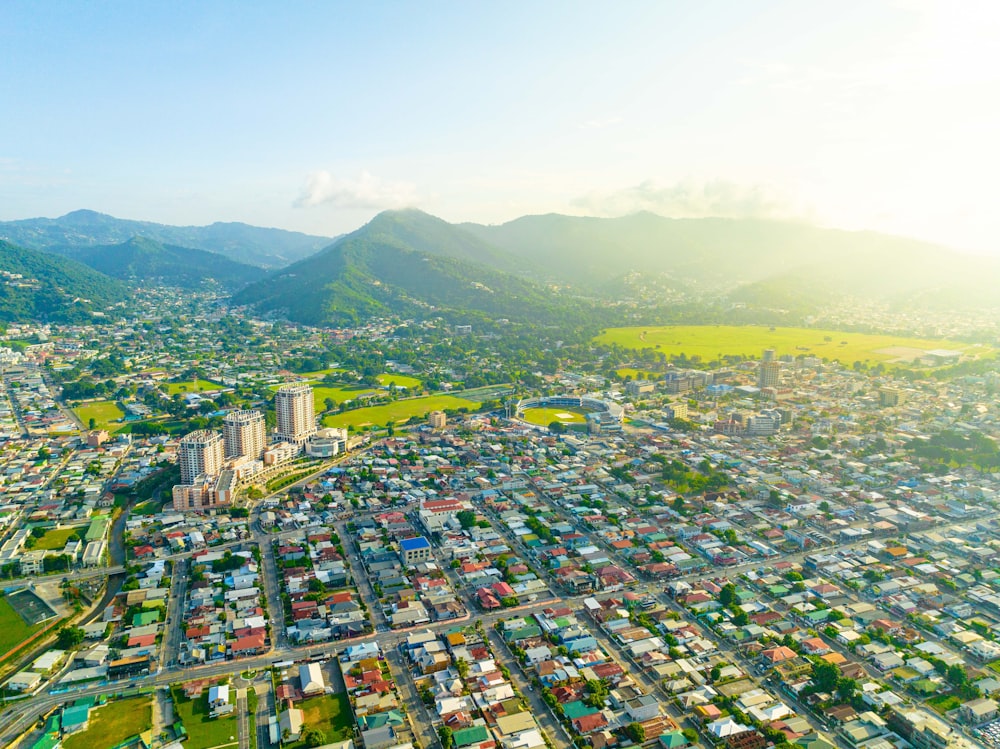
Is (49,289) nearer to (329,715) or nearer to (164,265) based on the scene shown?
(164,265)

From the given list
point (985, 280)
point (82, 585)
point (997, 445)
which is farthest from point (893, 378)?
point (985, 280)

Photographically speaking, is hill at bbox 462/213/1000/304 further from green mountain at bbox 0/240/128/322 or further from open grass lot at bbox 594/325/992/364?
green mountain at bbox 0/240/128/322

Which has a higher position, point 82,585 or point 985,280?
point 985,280

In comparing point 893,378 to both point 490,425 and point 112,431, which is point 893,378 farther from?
point 112,431

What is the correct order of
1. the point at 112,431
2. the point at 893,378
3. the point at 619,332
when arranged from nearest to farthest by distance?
the point at 112,431
the point at 893,378
the point at 619,332

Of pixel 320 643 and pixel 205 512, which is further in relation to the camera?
pixel 205 512

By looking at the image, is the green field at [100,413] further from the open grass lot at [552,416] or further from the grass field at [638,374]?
the grass field at [638,374]

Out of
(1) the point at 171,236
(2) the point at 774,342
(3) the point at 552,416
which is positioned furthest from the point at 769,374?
(1) the point at 171,236

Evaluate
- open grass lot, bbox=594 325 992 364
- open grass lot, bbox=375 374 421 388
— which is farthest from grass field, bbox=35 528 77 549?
open grass lot, bbox=594 325 992 364
